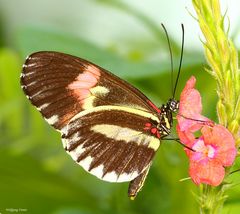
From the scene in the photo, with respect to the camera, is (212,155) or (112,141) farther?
(112,141)

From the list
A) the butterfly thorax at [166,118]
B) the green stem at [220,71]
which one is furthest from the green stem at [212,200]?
the butterfly thorax at [166,118]

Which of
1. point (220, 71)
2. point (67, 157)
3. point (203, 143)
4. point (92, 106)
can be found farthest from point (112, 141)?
point (67, 157)

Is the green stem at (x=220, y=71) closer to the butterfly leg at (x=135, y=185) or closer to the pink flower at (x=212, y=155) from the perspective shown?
the pink flower at (x=212, y=155)

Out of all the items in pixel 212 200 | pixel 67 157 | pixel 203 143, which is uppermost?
pixel 67 157

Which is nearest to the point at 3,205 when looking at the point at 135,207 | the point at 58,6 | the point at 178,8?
the point at 135,207

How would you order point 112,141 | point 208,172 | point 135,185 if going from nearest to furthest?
point 208,172
point 135,185
point 112,141

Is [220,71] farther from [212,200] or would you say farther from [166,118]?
[166,118]

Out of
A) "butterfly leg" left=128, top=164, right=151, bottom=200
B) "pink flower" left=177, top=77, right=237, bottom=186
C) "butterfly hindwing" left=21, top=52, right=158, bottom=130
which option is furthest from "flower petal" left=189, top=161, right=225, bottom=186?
"butterfly hindwing" left=21, top=52, right=158, bottom=130
